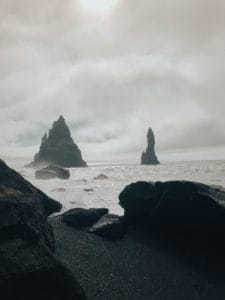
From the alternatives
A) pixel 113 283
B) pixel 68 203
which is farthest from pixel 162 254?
pixel 68 203

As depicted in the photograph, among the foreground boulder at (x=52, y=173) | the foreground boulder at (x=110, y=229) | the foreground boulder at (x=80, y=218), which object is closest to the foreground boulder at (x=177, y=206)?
the foreground boulder at (x=110, y=229)

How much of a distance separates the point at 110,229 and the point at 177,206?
13.4 ft

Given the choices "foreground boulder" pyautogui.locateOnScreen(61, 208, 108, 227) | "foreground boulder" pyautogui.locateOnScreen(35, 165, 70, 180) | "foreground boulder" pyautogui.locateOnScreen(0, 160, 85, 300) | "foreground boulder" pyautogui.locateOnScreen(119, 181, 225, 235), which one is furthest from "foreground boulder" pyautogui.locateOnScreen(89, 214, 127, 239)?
"foreground boulder" pyautogui.locateOnScreen(35, 165, 70, 180)

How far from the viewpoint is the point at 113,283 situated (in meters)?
14.1

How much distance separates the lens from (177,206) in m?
18.4

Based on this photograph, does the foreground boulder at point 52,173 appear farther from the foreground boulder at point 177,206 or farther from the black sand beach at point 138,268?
the black sand beach at point 138,268

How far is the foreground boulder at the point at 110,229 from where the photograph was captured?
1906 cm

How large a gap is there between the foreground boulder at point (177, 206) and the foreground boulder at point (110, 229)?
4.88 ft

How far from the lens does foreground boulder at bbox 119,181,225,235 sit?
1714 centimetres

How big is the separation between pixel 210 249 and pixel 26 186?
1077 cm

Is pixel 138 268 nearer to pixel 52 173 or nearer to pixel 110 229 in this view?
pixel 110 229

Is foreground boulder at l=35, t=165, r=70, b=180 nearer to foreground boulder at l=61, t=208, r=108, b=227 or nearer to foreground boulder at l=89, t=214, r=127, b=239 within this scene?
foreground boulder at l=61, t=208, r=108, b=227

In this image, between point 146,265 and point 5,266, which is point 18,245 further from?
point 146,265

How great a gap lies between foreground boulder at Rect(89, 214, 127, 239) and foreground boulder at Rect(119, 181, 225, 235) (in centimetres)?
149
